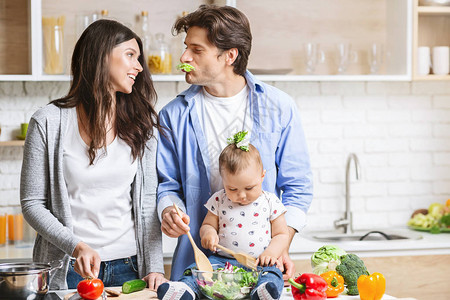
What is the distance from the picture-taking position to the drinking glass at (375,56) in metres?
3.64

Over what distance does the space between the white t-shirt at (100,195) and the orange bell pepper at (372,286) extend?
85cm

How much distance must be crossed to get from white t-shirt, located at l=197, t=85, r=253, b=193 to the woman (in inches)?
8.9

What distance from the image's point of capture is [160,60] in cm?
334

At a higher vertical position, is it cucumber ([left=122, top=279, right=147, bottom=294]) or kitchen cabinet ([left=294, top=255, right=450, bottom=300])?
cucumber ([left=122, top=279, right=147, bottom=294])

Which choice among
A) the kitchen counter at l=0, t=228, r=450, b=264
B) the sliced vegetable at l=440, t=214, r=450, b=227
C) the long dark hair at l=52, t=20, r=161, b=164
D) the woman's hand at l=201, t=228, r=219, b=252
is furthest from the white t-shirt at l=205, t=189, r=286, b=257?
the sliced vegetable at l=440, t=214, r=450, b=227

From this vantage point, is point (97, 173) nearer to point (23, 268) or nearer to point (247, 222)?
point (23, 268)

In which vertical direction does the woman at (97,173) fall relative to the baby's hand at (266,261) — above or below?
above

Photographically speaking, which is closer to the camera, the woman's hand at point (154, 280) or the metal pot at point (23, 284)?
the metal pot at point (23, 284)

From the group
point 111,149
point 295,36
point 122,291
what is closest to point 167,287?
point 122,291

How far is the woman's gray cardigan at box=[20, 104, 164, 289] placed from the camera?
2.14m

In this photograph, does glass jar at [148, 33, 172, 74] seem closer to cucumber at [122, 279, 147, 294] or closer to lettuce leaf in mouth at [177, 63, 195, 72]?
lettuce leaf in mouth at [177, 63, 195, 72]

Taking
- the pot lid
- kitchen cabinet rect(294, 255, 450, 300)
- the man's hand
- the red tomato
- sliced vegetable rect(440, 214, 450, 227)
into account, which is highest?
the man's hand

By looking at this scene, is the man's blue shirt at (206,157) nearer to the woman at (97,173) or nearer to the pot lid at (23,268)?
the woman at (97,173)

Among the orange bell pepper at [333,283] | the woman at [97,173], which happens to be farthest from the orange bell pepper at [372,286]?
the woman at [97,173]
